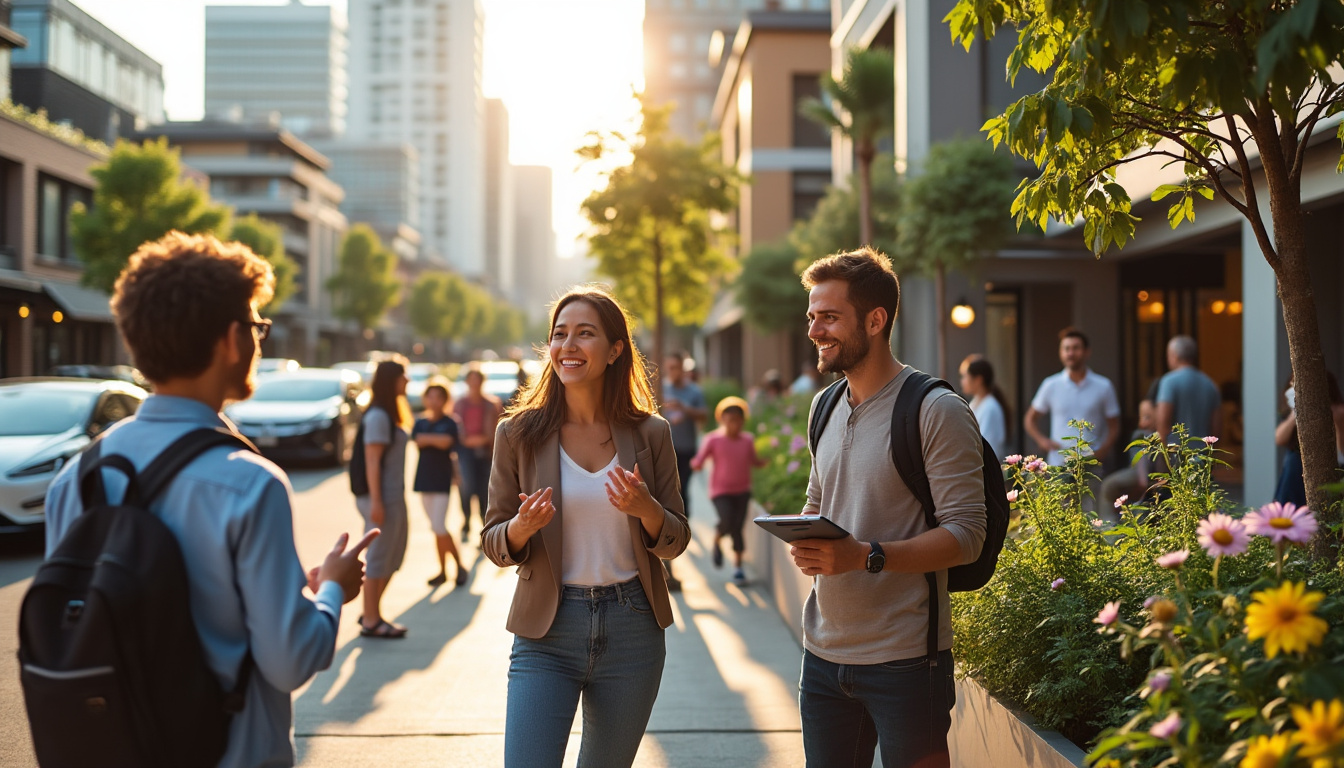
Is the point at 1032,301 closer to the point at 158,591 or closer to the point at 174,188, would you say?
the point at 158,591

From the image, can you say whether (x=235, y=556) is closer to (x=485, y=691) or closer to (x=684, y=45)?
(x=485, y=691)

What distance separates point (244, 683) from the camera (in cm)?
218

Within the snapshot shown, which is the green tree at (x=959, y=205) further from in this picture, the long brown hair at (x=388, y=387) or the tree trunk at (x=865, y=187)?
the long brown hair at (x=388, y=387)

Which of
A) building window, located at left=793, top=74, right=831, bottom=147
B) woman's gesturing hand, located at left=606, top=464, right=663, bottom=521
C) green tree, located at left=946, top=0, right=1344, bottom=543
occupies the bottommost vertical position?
woman's gesturing hand, located at left=606, top=464, right=663, bottom=521

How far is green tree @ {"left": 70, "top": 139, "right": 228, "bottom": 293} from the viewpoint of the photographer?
33594mm

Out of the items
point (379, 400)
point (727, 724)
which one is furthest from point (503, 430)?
point (379, 400)

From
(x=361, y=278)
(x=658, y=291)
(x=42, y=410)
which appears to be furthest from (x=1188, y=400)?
(x=361, y=278)

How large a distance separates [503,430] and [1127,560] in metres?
2.37

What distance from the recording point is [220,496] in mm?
2131

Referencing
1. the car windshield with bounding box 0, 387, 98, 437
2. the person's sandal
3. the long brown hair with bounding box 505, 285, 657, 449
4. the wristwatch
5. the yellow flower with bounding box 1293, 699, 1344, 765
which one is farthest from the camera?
the car windshield with bounding box 0, 387, 98, 437

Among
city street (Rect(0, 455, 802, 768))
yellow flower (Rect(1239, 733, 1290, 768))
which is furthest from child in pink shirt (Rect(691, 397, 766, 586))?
yellow flower (Rect(1239, 733, 1290, 768))

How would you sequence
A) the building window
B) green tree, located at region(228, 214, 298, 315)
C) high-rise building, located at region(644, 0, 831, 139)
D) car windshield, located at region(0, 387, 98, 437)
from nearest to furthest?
car windshield, located at region(0, 387, 98, 437) < the building window < green tree, located at region(228, 214, 298, 315) < high-rise building, located at region(644, 0, 831, 139)

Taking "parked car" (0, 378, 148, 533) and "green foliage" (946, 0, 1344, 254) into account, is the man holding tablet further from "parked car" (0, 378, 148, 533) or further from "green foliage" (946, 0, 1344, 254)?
"parked car" (0, 378, 148, 533)

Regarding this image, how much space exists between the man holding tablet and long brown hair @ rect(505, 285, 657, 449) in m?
0.73
